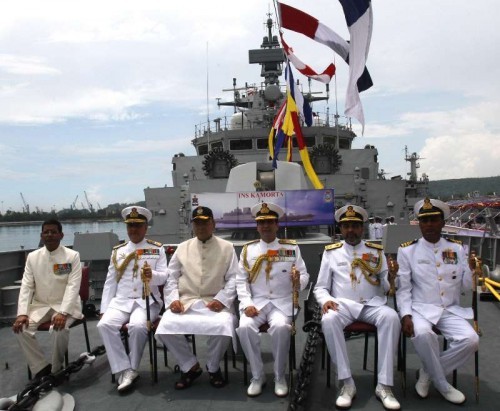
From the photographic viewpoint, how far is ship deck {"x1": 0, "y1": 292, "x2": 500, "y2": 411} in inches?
121

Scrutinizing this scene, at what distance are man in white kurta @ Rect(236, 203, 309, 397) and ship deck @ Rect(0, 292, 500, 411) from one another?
0.28 m

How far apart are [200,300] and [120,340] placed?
25.6 inches

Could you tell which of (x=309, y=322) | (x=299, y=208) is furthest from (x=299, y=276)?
(x=299, y=208)

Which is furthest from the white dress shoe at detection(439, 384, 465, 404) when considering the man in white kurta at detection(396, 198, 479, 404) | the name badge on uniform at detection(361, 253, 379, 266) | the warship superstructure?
the warship superstructure

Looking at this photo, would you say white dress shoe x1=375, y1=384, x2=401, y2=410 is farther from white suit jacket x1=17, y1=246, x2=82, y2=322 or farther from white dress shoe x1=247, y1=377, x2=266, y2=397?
white suit jacket x1=17, y1=246, x2=82, y2=322

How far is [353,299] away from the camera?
350 centimetres

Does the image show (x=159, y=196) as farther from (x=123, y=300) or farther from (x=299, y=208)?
(x=123, y=300)

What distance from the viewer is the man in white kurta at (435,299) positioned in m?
3.09

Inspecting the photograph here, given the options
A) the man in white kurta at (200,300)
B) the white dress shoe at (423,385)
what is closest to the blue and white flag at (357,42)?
the man in white kurta at (200,300)

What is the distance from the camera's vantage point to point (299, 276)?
3.42m

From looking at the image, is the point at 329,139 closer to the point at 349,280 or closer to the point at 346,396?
the point at 349,280

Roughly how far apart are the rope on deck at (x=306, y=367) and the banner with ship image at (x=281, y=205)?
11.6 ft

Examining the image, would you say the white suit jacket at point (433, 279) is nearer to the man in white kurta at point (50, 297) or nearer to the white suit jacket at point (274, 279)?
the white suit jacket at point (274, 279)

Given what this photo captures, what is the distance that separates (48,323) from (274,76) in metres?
17.4
